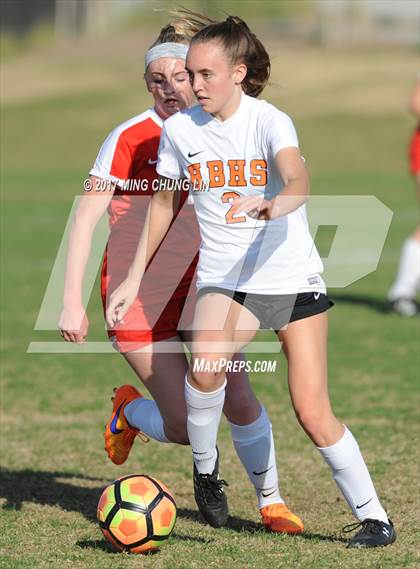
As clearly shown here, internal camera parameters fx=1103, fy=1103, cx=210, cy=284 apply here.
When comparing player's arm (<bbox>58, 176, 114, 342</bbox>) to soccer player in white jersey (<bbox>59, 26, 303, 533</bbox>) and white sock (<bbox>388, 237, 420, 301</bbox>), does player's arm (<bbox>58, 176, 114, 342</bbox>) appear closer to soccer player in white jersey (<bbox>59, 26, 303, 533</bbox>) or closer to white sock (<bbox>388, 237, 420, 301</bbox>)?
soccer player in white jersey (<bbox>59, 26, 303, 533</bbox>)

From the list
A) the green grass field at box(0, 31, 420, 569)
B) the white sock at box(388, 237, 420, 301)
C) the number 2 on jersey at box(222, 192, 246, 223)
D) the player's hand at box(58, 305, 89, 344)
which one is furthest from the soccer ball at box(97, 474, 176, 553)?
the white sock at box(388, 237, 420, 301)

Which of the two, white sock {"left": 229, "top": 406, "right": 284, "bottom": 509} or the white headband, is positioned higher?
the white headband

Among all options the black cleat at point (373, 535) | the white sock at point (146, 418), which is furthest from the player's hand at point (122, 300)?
the black cleat at point (373, 535)

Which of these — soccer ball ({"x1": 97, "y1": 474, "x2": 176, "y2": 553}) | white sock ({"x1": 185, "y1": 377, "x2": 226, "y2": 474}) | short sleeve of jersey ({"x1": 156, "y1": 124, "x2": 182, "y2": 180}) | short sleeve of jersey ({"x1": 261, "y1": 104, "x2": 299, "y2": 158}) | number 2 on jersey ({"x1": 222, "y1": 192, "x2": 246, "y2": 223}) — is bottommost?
soccer ball ({"x1": 97, "y1": 474, "x2": 176, "y2": 553})

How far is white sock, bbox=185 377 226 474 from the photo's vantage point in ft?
17.8

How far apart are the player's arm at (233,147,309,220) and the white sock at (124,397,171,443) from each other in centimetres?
176

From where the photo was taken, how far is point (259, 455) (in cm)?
595

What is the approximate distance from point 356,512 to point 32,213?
18.7 meters

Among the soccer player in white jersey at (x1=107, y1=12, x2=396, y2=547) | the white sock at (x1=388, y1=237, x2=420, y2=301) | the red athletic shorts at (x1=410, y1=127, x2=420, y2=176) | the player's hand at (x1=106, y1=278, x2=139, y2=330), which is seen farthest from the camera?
the white sock at (x1=388, y1=237, x2=420, y2=301)

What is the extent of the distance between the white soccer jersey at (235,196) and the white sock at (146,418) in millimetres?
1061

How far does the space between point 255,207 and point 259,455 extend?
185 centimetres

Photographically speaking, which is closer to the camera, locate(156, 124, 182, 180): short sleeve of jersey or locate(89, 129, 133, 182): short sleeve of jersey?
locate(156, 124, 182, 180): short sleeve of jersey

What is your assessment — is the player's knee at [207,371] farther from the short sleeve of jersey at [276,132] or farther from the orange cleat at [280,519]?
the short sleeve of jersey at [276,132]

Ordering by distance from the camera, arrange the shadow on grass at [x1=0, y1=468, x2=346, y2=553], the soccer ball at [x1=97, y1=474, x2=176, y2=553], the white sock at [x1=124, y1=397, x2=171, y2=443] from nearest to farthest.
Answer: the soccer ball at [x1=97, y1=474, x2=176, y2=553], the shadow on grass at [x1=0, y1=468, x2=346, y2=553], the white sock at [x1=124, y1=397, x2=171, y2=443]
